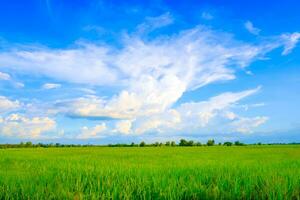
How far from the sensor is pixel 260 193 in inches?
175

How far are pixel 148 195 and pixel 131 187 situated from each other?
443 millimetres

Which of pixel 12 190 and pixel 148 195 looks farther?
pixel 12 190

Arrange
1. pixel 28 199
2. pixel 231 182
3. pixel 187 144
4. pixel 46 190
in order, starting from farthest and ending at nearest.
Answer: pixel 187 144, pixel 231 182, pixel 46 190, pixel 28 199

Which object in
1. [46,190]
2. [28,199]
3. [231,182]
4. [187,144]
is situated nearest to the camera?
[28,199]

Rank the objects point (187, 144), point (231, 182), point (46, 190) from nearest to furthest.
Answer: point (46, 190)
point (231, 182)
point (187, 144)

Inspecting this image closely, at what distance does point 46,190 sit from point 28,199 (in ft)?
1.38

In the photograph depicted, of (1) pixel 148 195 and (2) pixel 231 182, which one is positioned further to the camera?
(2) pixel 231 182

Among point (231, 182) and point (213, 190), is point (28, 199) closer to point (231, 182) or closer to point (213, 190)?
point (213, 190)

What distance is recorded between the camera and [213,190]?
171 inches

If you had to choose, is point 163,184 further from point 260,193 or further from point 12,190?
point 12,190

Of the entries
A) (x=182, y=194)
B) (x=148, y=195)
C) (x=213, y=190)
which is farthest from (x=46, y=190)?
(x=213, y=190)

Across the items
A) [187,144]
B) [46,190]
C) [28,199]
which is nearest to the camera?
[28,199]

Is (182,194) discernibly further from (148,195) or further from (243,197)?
(243,197)

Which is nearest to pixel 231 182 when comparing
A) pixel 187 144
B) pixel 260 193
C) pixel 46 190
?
pixel 260 193
